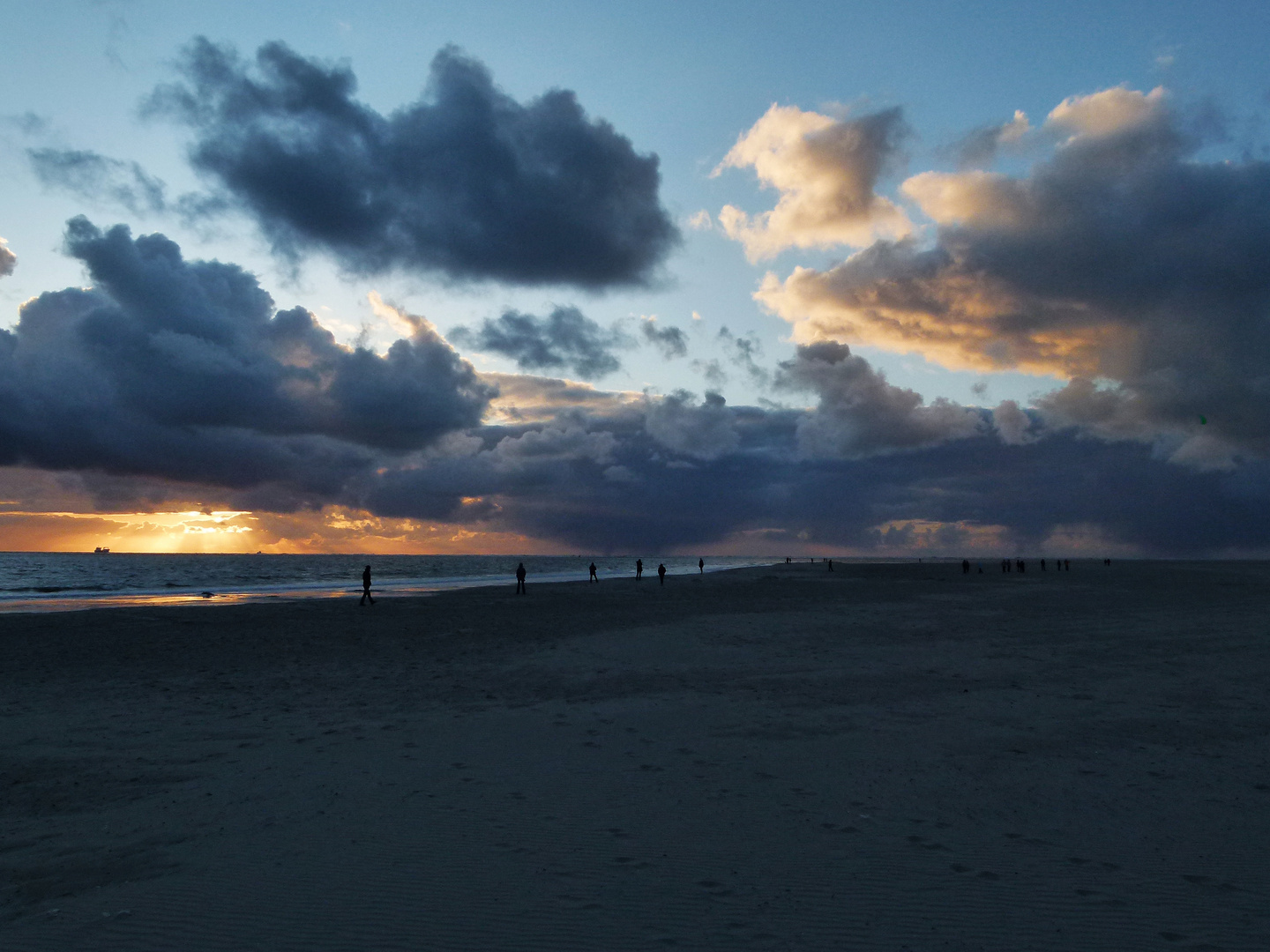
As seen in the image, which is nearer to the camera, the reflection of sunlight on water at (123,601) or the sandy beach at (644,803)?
the sandy beach at (644,803)

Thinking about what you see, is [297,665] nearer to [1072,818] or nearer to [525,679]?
[525,679]

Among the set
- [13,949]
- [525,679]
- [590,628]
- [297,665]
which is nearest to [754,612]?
[590,628]

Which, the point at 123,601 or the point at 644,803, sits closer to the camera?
the point at 644,803

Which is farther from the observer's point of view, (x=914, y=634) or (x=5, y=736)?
(x=914, y=634)

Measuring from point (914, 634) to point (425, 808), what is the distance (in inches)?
753

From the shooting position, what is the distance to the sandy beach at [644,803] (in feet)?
19.1

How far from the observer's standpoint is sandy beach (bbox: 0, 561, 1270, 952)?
5.83 m

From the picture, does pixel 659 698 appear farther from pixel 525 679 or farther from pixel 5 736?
pixel 5 736

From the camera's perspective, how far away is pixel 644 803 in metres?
8.38

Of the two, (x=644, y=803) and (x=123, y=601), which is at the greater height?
(x=123, y=601)

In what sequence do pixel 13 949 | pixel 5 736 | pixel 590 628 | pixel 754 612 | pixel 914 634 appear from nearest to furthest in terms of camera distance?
pixel 13 949 → pixel 5 736 → pixel 914 634 → pixel 590 628 → pixel 754 612

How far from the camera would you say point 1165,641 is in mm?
21031

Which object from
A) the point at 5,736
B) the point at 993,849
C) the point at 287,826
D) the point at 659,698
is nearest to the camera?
the point at 993,849

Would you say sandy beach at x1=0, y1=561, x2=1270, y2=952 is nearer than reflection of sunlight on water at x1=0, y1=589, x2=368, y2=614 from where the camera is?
Yes
